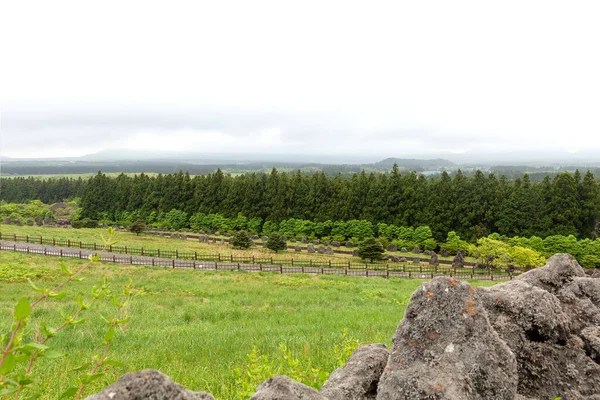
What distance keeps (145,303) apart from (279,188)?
6189cm

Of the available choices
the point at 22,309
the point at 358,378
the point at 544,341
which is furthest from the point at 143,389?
the point at 544,341

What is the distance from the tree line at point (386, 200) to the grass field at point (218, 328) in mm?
43807

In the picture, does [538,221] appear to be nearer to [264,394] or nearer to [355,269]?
[355,269]

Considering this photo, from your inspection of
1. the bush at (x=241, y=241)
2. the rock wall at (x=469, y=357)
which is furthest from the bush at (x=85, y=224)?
the rock wall at (x=469, y=357)

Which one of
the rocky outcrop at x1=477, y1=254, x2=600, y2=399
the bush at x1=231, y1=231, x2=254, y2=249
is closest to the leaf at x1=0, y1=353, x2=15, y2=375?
the rocky outcrop at x1=477, y1=254, x2=600, y2=399

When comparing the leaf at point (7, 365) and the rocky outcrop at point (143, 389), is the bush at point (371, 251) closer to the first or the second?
the rocky outcrop at point (143, 389)

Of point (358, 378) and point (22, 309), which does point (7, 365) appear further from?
point (358, 378)

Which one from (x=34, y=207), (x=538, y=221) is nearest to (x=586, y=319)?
(x=538, y=221)

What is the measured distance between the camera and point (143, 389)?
2828 millimetres

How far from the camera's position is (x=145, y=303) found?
795 inches

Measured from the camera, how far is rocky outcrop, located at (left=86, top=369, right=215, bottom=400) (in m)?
2.77

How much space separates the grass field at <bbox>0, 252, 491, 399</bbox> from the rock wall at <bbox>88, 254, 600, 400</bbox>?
0.75 m

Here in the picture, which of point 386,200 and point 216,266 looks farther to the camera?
point 386,200

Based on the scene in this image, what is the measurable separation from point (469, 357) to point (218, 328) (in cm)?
1155
